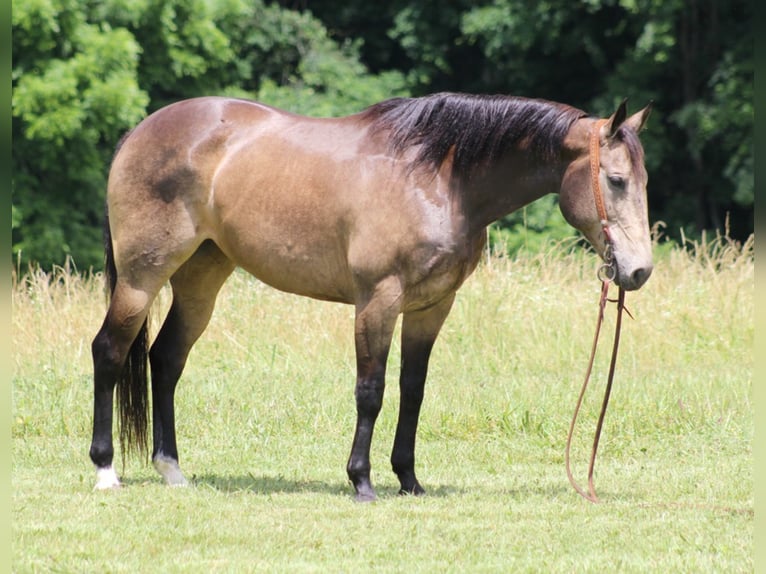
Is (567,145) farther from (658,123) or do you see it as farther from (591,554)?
(658,123)

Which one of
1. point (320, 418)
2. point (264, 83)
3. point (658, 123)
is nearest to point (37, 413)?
point (320, 418)

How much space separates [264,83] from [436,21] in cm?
383

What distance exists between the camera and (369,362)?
6.23 metres

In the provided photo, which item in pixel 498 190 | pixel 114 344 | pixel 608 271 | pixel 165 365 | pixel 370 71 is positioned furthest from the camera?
pixel 370 71

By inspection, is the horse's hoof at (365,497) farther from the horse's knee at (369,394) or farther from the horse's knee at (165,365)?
the horse's knee at (165,365)

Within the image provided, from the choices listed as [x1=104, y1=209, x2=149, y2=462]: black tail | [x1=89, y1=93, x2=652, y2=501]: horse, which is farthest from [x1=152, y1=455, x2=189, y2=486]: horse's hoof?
[x1=104, y1=209, x2=149, y2=462]: black tail

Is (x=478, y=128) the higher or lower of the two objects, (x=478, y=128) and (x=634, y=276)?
the higher

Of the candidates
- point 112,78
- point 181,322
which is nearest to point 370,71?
point 112,78

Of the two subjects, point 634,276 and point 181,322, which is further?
point 181,322

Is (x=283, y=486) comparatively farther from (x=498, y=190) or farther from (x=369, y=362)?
(x=498, y=190)

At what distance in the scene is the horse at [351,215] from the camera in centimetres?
608

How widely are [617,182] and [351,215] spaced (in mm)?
1355

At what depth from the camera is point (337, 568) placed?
493 cm

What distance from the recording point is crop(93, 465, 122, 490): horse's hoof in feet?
21.5
